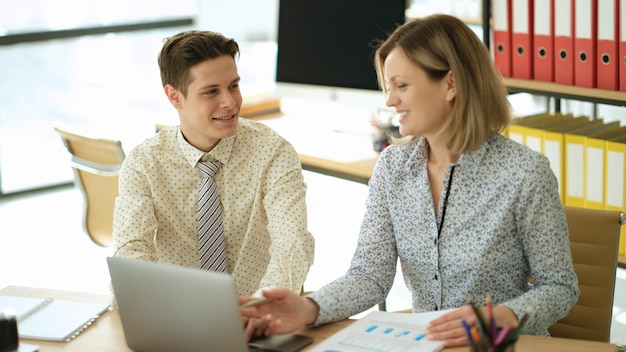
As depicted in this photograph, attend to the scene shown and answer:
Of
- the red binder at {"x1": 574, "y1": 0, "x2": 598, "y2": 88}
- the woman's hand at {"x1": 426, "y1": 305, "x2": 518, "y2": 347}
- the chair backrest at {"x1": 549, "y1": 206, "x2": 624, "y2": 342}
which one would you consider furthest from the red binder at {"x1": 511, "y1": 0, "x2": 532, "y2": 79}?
the woman's hand at {"x1": 426, "y1": 305, "x2": 518, "y2": 347}

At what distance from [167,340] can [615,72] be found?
189 centimetres

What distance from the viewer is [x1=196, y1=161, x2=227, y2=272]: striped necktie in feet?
7.95

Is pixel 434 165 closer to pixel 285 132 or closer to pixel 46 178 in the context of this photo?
pixel 285 132

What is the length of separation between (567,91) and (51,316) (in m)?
1.88

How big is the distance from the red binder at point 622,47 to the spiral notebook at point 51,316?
5.95 feet

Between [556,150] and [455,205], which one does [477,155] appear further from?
[556,150]

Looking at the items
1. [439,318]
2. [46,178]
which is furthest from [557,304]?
[46,178]

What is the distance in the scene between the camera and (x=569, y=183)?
125 inches

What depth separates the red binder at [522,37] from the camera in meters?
3.22

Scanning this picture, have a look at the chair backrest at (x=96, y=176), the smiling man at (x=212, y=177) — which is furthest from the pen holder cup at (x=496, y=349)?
the chair backrest at (x=96, y=176)

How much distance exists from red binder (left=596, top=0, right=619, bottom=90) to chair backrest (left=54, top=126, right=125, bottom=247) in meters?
1.65

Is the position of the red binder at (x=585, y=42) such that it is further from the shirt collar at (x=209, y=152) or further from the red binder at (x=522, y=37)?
the shirt collar at (x=209, y=152)

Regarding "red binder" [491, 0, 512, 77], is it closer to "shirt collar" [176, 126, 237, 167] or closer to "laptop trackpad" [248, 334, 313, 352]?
"shirt collar" [176, 126, 237, 167]

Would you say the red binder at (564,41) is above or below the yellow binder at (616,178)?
above
